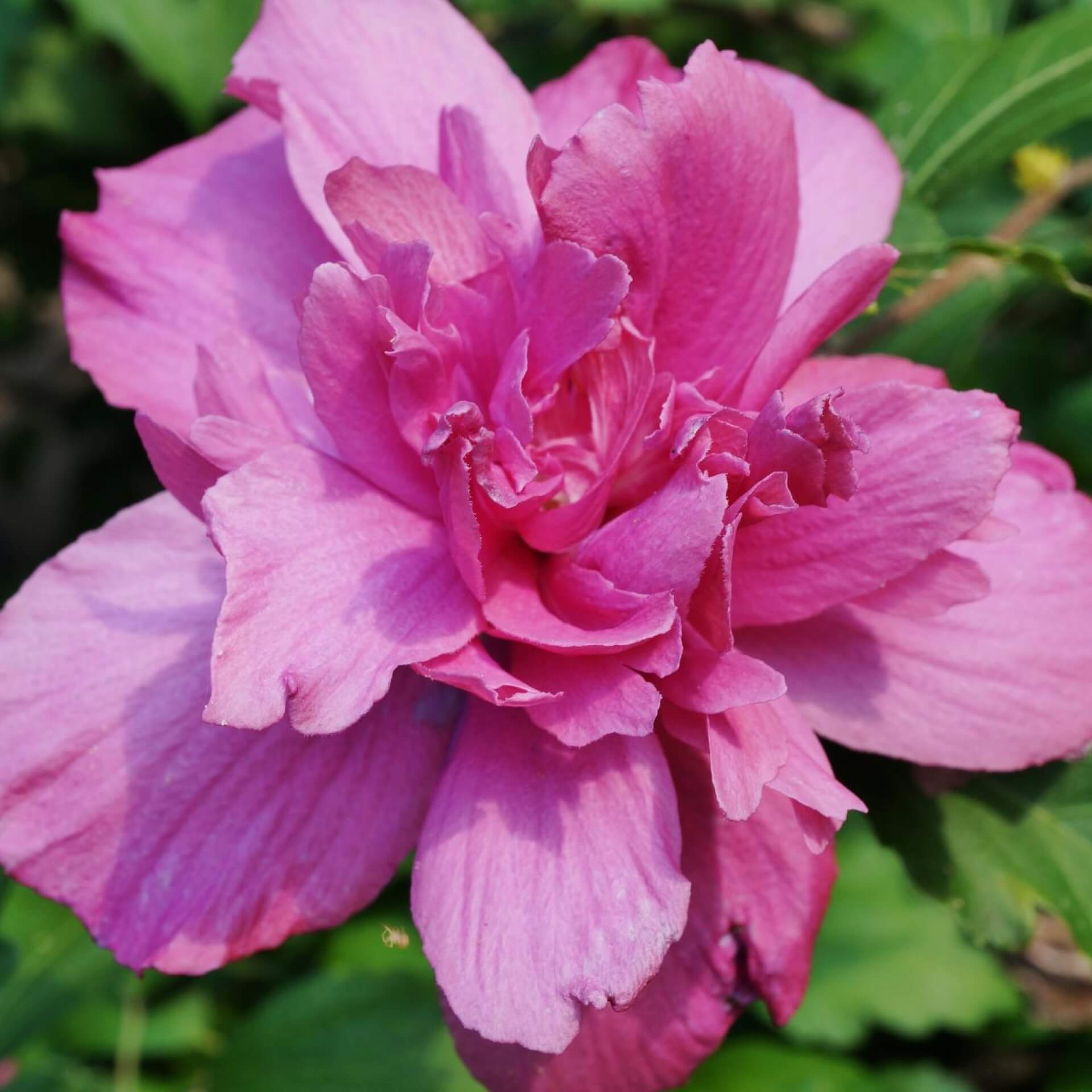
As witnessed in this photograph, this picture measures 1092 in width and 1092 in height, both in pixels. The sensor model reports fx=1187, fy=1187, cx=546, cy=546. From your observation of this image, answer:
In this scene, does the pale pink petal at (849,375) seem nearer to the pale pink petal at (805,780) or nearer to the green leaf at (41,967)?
the pale pink petal at (805,780)

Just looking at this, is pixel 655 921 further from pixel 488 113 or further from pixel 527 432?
pixel 488 113

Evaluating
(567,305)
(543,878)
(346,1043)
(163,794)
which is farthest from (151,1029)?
(567,305)

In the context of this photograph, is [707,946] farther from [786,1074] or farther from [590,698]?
[786,1074]

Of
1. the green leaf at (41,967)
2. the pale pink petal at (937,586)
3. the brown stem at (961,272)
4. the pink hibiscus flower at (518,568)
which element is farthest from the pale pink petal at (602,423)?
the green leaf at (41,967)

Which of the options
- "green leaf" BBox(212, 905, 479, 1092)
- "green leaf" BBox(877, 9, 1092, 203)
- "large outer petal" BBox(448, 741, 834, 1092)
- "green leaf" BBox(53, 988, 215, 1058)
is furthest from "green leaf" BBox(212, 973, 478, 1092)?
"green leaf" BBox(877, 9, 1092, 203)

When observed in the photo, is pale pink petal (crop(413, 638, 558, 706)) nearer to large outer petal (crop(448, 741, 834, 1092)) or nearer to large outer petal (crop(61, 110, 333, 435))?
large outer petal (crop(448, 741, 834, 1092))

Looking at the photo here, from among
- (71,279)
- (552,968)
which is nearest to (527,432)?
(552,968)
